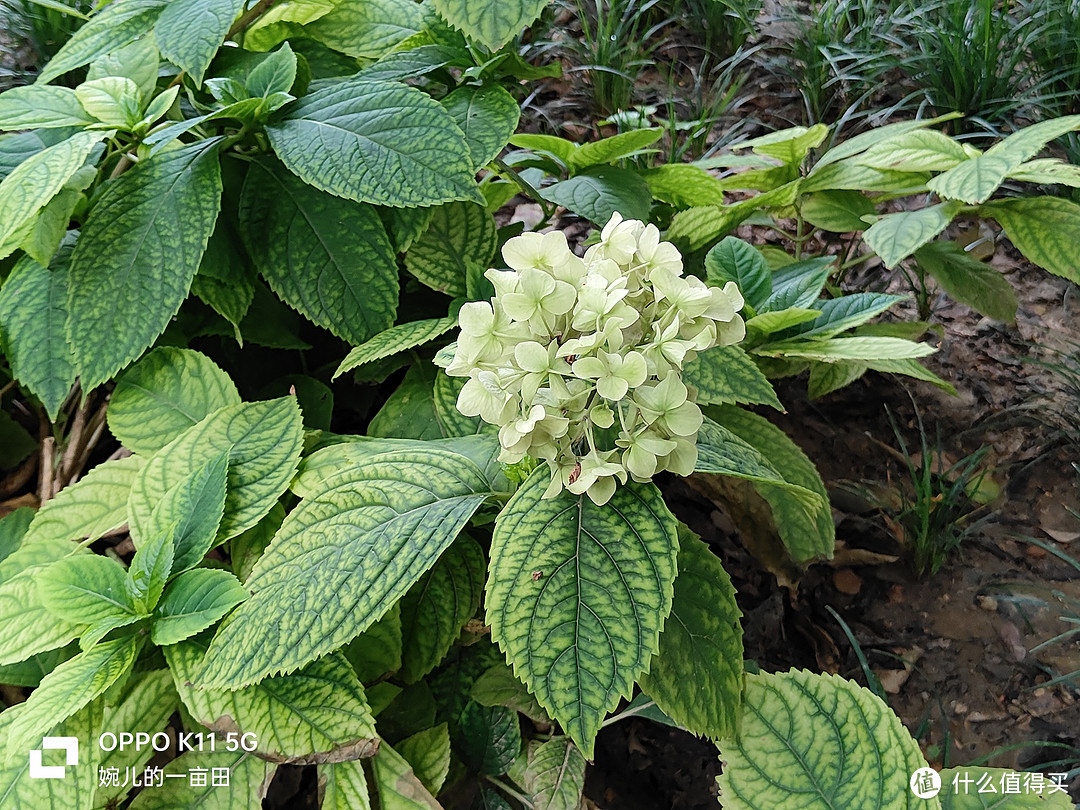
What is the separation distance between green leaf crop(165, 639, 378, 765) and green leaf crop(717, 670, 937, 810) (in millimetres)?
397

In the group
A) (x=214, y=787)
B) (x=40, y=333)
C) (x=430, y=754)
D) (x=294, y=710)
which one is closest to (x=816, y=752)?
(x=430, y=754)

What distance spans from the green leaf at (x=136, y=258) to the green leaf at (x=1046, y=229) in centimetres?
127

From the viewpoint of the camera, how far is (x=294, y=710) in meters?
0.83

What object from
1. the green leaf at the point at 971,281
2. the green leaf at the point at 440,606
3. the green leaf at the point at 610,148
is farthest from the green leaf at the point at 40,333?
the green leaf at the point at 971,281

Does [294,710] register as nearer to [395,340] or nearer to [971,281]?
[395,340]

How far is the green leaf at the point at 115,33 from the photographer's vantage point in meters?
1.23

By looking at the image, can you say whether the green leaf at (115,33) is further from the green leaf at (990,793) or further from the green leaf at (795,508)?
the green leaf at (990,793)

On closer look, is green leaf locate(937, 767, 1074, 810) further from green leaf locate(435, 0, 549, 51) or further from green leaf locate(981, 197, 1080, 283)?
green leaf locate(435, 0, 549, 51)

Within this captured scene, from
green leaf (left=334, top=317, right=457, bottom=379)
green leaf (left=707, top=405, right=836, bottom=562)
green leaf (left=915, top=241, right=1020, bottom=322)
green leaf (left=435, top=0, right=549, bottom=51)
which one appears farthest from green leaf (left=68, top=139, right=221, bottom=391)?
green leaf (left=915, top=241, right=1020, bottom=322)

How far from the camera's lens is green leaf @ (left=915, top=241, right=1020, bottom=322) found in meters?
1.39

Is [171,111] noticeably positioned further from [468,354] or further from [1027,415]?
[1027,415]

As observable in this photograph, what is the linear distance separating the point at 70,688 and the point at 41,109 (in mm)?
813

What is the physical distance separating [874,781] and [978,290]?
0.95 meters

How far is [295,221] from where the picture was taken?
1.15 metres
